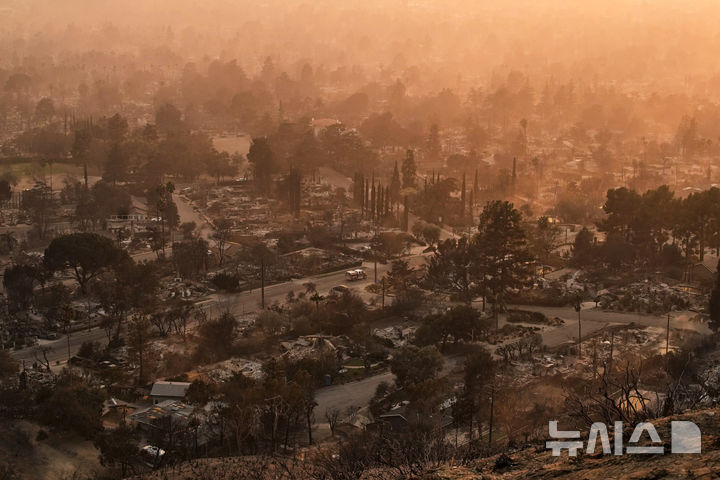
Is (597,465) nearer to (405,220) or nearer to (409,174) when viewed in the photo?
(405,220)

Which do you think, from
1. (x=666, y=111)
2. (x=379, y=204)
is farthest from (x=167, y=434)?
(x=666, y=111)

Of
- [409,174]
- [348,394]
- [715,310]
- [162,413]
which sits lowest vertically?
[348,394]

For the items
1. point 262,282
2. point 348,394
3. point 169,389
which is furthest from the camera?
point 262,282

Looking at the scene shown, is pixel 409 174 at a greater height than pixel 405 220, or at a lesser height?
greater

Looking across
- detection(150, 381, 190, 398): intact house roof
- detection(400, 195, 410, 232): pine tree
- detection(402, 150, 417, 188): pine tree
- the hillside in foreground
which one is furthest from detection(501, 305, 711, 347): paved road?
detection(402, 150, 417, 188): pine tree

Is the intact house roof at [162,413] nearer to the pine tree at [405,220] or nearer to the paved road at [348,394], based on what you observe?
the paved road at [348,394]

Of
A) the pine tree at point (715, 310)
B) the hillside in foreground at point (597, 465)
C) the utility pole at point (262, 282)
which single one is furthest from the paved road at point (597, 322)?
the hillside in foreground at point (597, 465)

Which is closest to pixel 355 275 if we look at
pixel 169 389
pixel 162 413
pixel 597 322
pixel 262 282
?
pixel 262 282
